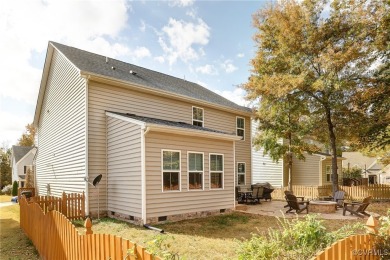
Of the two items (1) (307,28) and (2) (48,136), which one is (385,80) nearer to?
(1) (307,28)

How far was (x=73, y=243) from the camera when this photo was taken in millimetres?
4590

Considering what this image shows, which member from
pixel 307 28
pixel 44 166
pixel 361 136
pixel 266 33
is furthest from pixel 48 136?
pixel 361 136

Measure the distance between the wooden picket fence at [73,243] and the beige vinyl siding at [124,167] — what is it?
3.43 meters

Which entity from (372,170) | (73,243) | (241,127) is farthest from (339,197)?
(372,170)

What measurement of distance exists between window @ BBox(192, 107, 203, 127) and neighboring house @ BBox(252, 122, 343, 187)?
26.1 ft

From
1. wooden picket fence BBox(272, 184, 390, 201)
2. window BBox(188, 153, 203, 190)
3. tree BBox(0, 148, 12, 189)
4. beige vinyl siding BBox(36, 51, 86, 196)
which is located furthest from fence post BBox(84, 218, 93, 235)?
tree BBox(0, 148, 12, 189)

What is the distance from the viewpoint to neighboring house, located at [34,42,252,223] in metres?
10.6

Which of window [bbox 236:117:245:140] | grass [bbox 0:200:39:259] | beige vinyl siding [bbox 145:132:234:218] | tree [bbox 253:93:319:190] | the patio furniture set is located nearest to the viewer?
grass [bbox 0:200:39:259]

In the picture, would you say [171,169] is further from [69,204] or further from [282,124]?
[282,124]

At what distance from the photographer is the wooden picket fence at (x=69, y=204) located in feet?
35.9

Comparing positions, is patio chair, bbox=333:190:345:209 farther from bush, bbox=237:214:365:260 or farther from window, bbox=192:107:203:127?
bush, bbox=237:214:365:260

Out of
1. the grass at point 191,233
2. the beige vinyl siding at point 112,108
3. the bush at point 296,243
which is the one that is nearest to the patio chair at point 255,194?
the grass at point 191,233

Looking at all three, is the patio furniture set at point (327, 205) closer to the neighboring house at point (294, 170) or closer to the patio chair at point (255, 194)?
the patio chair at point (255, 194)

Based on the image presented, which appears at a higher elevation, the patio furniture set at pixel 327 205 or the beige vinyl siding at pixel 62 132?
the beige vinyl siding at pixel 62 132
